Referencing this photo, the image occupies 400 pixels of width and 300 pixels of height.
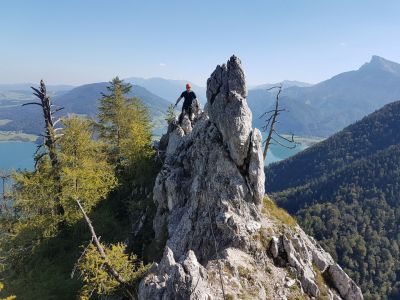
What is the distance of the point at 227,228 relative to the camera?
22391 mm

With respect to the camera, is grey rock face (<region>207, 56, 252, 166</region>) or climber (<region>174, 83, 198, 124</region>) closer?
grey rock face (<region>207, 56, 252, 166</region>)

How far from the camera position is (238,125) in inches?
977

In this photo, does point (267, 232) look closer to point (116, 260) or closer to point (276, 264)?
point (276, 264)

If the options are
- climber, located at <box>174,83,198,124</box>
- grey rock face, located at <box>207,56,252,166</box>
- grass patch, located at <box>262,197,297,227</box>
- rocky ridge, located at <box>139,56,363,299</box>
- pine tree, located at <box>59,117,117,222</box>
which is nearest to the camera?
rocky ridge, located at <box>139,56,363,299</box>

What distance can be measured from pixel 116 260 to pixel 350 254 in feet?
599

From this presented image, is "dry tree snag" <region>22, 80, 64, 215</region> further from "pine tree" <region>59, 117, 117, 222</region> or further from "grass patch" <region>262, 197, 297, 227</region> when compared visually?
"grass patch" <region>262, 197, 297, 227</region>

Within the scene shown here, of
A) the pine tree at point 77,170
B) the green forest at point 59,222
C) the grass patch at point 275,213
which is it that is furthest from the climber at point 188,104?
the grass patch at point 275,213

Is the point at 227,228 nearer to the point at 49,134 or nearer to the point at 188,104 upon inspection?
the point at 49,134

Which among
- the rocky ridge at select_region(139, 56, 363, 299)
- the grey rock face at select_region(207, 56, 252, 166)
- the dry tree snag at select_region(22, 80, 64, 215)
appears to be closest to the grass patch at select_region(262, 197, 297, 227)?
the rocky ridge at select_region(139, 56, 363, 299)

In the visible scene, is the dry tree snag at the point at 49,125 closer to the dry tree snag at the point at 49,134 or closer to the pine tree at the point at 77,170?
the dry tree snag at the point at 49,134

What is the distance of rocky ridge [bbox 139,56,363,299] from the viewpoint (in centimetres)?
1830

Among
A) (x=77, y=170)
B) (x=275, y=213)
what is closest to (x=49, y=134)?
(x=77, y=170)

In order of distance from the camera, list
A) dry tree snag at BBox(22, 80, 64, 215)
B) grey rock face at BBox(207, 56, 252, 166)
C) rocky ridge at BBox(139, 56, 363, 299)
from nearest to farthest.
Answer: rocky ridge at BBox(139, 56, 363, 299), grey rock face at BBox(207, 56, 252, 166), dry tree snag at BBox(22, 80, 64, 215)

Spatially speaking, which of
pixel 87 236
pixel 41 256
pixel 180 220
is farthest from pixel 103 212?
pixel 180 220
